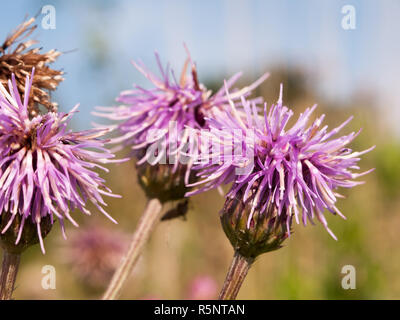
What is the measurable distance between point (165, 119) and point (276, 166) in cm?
84

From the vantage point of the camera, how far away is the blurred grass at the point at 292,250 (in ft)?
17.6

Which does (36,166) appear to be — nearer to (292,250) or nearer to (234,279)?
(234,279)

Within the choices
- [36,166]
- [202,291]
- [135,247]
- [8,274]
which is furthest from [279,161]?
[202,291]

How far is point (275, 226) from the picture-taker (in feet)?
7.21

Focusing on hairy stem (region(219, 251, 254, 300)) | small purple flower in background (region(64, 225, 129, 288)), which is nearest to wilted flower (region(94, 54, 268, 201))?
hairy stem (region(219, 251, 254, 300))

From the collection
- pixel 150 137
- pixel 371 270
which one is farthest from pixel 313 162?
pixel 371 270

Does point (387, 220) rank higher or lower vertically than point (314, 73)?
lower

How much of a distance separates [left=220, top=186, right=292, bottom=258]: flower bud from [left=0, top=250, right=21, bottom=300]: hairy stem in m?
0.95

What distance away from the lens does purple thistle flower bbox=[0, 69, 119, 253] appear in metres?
1.93

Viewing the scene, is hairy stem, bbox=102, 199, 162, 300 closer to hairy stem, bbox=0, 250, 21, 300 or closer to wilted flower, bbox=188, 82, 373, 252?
hairy stem, bbox=0, 250, 21, 300

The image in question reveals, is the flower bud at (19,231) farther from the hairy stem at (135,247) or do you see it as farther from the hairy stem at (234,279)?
the hairy stem at (234,279)

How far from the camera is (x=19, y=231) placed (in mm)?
1992

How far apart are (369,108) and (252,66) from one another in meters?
2.96
